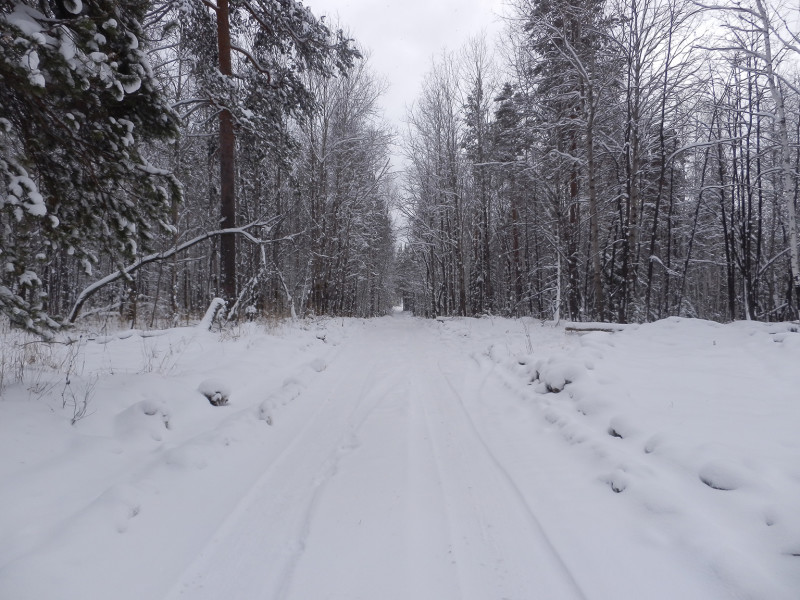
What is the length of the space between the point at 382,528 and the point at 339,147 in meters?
19.7

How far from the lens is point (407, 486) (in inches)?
122

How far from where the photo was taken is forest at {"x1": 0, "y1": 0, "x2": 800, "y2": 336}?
3475mm

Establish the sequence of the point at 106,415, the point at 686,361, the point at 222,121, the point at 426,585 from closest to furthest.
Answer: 1. the point at 426,585
2. the point at 106,415
3. the point at 686,361
4. the point at 222,121

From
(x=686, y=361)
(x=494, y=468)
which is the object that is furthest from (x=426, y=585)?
(x=686, y=361)

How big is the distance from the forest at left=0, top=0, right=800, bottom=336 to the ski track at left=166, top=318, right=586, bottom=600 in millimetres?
2582

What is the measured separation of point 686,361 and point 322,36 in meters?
11.0

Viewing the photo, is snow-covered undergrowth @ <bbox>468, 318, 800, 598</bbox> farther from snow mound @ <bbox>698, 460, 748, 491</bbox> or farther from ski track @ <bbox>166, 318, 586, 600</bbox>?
ski track @ <bbox>166, 318, 586, 600</bbox>

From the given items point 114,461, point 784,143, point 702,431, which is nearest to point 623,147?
point 784,143

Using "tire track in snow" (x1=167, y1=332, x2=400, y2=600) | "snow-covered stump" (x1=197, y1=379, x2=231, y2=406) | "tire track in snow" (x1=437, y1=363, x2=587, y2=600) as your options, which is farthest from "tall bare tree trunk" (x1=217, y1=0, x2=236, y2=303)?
"tire track in snow" (x1=437, y1=363, x2=587, y2=600)

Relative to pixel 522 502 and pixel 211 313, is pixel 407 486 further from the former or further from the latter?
pixel 211 313

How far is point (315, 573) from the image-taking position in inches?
84.1

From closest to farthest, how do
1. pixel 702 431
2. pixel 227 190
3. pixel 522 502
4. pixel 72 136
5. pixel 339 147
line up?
1. pixel 522 502
2. pixel 702 431
3. pixel 72 136
4. pixel 227 190
5. pixel 339 147

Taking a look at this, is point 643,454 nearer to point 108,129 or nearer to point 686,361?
point 686,361

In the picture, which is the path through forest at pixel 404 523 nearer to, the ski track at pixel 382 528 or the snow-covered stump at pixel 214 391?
the ski track at pixel 382 528
